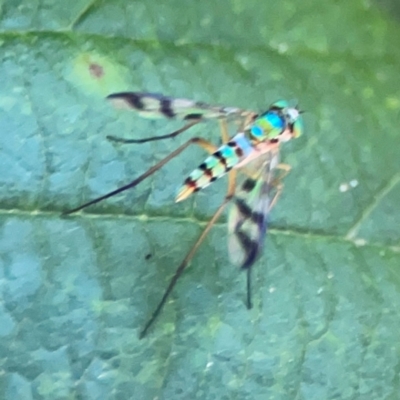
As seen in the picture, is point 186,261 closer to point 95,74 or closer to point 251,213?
point 251,213

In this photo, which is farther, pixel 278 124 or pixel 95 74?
pixel 278 124

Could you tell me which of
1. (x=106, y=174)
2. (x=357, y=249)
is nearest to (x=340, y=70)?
(x=357, y=249)

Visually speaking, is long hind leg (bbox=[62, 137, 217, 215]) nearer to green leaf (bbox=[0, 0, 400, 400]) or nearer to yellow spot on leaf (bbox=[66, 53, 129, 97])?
green leaf (bbox=[0, 0, 400, 400])

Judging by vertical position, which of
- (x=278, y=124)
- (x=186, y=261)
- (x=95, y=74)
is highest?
(x=95, y=74)

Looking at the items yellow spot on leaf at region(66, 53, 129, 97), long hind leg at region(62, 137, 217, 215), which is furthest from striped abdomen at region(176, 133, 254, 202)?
yellow spot on leaf at region(66, 53, 129, 97)

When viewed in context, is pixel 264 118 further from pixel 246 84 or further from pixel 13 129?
pixel 13 129

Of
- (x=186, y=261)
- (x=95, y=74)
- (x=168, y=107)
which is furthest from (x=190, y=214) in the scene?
(x=95, y=74)

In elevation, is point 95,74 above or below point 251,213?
above
